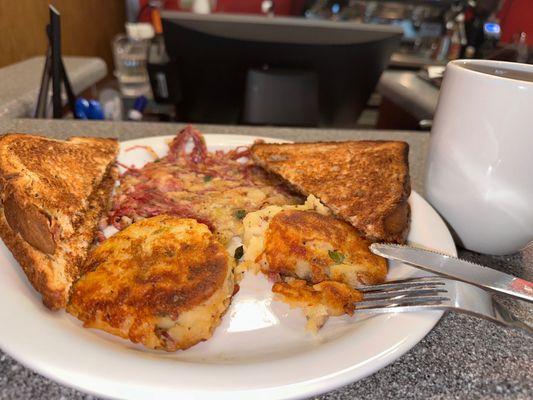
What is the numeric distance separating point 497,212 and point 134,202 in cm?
101

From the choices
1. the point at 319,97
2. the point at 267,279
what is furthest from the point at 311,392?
the point at 319,97

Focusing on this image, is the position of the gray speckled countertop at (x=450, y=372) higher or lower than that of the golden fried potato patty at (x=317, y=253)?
lower

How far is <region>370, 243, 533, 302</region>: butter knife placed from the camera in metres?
0.70

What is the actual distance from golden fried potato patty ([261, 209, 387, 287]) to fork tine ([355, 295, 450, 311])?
7 cm

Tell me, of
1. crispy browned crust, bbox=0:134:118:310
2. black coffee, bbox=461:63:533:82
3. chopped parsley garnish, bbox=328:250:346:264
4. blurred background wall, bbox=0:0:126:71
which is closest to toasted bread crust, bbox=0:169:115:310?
crispy browned crust, bbox=0:134:118:310

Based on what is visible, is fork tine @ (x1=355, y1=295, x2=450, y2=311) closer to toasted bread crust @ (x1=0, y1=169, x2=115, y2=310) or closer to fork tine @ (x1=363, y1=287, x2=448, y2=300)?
fork tine @ (x1=363, y1=287, x2=448, y2=300)

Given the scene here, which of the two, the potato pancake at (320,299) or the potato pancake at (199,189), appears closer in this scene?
the potato pancake at (320,299)

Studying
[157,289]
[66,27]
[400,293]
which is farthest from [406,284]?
[66,27]

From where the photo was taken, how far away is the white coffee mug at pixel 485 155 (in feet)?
2.84

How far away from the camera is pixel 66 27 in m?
4.05

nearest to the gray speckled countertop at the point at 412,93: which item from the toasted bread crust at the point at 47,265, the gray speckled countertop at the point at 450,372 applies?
the gray speckled countertop at the point at 450,372

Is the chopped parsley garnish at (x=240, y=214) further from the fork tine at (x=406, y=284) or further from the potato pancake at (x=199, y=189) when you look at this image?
the fork tine at (x=406, y=284)

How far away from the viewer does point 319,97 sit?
1.84 m

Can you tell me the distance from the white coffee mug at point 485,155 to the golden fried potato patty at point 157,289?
63 cm
